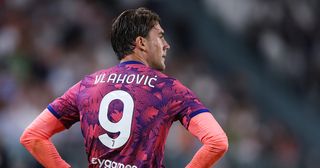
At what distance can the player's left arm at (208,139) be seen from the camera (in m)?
4.97

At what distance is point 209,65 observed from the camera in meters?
14.1

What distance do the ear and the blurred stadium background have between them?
396cm

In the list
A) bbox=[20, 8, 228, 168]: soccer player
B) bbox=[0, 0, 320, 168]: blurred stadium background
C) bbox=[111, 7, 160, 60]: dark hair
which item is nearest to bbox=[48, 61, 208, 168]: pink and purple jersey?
bbox=[20, 8, 228, 168]: soccer player

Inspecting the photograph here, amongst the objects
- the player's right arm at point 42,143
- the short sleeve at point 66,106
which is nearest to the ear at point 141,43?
the short sleeve at point 66,106

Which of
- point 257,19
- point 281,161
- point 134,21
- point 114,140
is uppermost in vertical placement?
point 134,21

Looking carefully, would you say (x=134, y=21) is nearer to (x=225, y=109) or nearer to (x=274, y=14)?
(x=225, y=109)

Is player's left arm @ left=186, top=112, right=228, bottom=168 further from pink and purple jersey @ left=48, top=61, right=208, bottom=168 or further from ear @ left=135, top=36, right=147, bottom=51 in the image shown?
ear @ left=135, top=36, right=147, bottom=51

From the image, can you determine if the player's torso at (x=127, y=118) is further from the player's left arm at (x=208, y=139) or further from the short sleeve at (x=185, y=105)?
the player's left arm at (x=208, y=139)

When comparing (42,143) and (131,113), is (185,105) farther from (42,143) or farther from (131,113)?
(42,143)

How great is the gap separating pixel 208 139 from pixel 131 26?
80cm

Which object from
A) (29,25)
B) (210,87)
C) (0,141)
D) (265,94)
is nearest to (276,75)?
(265,94)

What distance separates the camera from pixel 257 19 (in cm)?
1488

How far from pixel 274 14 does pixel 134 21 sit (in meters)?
10.0

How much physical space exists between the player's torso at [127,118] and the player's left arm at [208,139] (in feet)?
0.58
